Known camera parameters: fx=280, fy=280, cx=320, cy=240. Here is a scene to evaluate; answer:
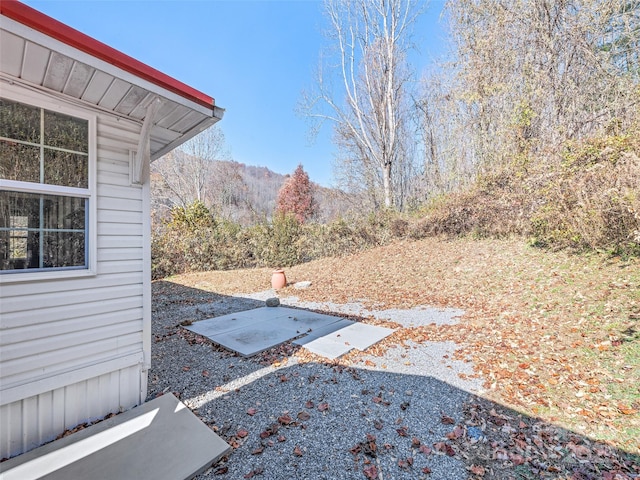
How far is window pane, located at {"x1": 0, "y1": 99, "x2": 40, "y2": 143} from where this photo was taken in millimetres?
2066

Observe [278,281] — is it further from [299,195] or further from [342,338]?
[299,195]

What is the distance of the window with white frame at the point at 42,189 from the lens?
2109mm

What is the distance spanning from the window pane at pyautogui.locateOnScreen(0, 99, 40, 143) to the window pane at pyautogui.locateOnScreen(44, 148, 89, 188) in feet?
0.46

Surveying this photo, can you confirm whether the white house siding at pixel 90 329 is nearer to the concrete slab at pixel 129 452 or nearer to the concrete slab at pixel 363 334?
the concrete slab at pixel 129 452

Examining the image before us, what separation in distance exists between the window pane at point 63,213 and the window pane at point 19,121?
478 mm

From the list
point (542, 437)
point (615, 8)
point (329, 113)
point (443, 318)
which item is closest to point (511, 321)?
point (443, 318)

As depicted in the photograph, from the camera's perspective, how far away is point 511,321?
4.73 m

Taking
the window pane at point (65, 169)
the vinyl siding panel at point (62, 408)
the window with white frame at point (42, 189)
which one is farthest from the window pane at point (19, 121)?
the vinyl siding panel at point (62, 408)

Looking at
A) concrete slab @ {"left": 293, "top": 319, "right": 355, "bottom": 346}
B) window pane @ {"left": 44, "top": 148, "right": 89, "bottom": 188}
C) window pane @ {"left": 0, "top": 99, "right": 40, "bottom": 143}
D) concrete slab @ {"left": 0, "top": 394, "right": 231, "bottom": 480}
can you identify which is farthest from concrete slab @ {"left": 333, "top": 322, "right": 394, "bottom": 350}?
window pane @ {"left": 0, "top": 99, "right": 40, "bottom": 143}

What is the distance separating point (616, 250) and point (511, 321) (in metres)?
3.16

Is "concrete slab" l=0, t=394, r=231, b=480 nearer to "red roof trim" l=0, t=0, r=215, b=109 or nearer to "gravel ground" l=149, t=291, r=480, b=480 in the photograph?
"gravel ground" l=149, t=291, r=480, b=480

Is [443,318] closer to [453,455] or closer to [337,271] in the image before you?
[453,455]

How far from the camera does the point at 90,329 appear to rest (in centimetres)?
236

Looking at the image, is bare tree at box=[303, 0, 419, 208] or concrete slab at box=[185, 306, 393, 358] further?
bare tree at box=[303, 0, 419, 208]
